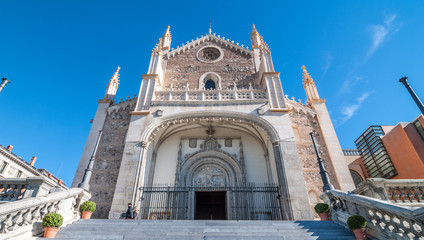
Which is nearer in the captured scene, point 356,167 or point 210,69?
point 210,69

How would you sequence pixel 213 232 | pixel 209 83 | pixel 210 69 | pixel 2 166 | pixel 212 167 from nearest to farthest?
pixel 213 232 < pixel 212 167 < pixel 209 83 < pixel 210 69 < pixel 2 166

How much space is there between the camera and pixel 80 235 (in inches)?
222

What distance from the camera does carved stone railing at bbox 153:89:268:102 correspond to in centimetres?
1333

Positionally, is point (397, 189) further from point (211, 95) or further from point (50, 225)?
point (211, 95)

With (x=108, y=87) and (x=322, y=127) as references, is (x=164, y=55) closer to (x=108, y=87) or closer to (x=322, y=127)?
(x=108, y=87)

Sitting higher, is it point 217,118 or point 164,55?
point 164,55

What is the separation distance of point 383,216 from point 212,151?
977 centimetres

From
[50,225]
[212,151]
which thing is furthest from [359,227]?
[212,151]

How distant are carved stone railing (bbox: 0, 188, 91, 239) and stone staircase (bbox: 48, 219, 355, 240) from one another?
52 cm

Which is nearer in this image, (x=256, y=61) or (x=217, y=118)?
(x=217, y=118)

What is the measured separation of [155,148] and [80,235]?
8.15m

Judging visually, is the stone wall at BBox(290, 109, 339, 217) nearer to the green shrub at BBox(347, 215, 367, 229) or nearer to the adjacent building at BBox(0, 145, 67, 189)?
the green shrub at BBox(347, 215, 367, 229)

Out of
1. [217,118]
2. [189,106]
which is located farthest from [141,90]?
[217,118]

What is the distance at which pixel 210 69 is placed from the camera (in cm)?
1752
